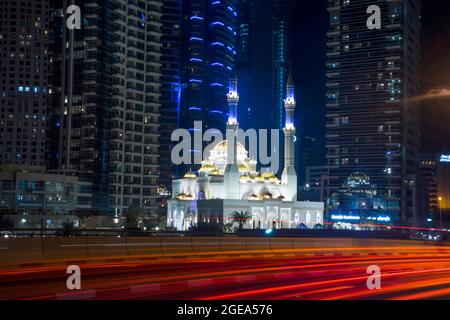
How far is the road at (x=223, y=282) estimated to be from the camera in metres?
15.0

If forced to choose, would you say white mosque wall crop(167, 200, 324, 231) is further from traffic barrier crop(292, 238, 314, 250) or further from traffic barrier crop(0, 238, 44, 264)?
traffic barrier crop(0, 238, 44, 264)

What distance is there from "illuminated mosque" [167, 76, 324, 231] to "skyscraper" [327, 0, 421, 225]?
29387mm

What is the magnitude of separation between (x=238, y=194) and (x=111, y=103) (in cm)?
2365

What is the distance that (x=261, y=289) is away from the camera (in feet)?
53.2

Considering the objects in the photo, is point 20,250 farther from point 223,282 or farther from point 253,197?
point 253,197

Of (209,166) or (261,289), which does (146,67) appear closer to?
Answer: (209,166)

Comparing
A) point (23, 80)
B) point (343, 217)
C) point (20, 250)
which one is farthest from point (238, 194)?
point (20, 250)

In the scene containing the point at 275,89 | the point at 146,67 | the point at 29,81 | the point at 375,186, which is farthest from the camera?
the point at 275,89

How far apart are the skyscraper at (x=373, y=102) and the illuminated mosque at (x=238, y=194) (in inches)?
1157

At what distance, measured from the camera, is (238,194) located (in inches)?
3521

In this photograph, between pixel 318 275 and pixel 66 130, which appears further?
pixel 66 130
